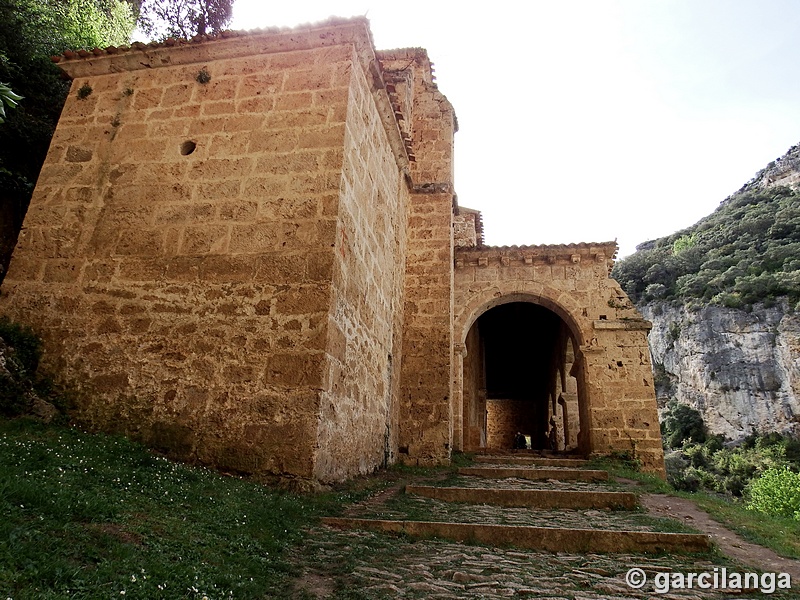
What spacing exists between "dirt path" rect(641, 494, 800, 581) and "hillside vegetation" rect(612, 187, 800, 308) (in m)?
43.0

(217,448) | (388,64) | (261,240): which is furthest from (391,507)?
(388,64)

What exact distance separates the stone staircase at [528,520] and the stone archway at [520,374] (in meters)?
5.28

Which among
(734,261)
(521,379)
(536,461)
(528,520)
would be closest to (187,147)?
(528,520)

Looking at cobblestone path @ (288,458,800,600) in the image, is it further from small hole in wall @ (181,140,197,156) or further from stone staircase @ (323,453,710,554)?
small hole in wall @ (181,140,197,156)

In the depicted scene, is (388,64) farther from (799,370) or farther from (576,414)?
(799,370)

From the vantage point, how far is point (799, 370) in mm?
36969

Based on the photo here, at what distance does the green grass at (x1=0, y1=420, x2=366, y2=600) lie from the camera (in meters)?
2.11

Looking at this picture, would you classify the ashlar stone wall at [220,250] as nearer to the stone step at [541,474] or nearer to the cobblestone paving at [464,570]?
the cobblestone paving at [464,570]

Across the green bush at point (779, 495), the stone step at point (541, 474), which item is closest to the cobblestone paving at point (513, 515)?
the stone step at point (541, 474)

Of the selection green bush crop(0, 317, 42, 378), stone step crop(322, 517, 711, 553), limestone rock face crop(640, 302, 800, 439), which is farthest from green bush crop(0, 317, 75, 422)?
limestone rock face crop(640, 302, 800, 439)

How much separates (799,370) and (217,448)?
4528cm

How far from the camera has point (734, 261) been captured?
47438mm

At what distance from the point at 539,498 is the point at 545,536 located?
1.81 m

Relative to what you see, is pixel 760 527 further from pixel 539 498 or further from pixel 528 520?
pixel 528 520
